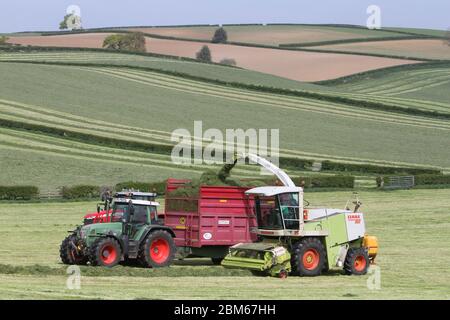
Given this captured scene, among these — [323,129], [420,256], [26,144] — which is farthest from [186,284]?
[323,129]

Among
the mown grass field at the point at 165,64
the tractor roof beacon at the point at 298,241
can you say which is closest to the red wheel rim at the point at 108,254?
the tractor roof beacon at the point at 298,241

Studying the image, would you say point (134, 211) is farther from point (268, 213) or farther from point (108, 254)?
point (268, 213)

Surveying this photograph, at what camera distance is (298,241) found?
27.3 meters

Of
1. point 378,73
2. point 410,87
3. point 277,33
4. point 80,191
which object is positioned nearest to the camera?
point 80,191

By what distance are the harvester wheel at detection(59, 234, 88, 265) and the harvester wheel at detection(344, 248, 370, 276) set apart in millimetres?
7994

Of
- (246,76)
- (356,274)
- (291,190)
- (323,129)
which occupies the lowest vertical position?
(356,274)

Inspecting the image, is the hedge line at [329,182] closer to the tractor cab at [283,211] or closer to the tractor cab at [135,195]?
the tractor cab at [135,195]

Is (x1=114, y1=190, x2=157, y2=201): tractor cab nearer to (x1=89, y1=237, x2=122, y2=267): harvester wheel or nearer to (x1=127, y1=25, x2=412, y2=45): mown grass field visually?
(x1=89, y1=237, x2=122, y2=267): harvester wheel

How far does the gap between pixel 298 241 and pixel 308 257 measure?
0.62 m

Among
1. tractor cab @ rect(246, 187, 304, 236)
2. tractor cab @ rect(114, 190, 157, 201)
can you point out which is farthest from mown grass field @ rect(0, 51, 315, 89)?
tractor cab @ rect(246, 187, 304, 236)

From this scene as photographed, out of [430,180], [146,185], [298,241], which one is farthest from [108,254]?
[430,180]

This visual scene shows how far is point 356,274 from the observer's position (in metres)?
27.3
